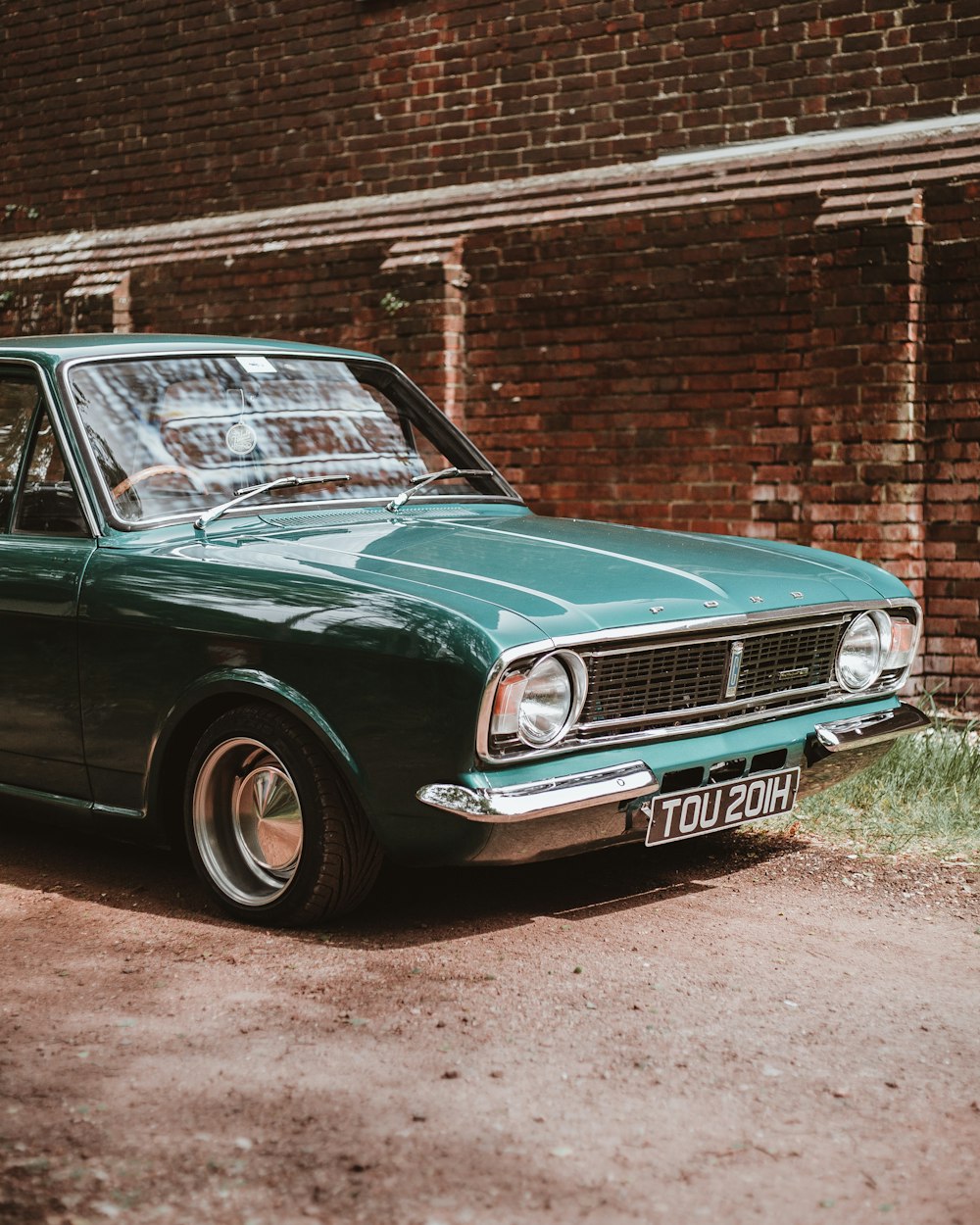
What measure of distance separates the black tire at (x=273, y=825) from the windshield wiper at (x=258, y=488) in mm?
673

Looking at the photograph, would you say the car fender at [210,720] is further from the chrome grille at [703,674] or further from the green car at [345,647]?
the chrome grille at [703,674]

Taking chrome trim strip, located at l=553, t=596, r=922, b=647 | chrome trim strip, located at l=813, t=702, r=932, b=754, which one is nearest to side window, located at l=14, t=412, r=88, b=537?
chrome trim strip, located at l=553, t=596, r=922, b=647

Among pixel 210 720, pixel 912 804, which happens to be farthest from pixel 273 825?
pixel 912 804

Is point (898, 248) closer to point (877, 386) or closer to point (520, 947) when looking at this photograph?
point (877, 386)

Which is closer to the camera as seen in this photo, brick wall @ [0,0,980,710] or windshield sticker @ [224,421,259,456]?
windshield sticker @ [224,421,259,456]

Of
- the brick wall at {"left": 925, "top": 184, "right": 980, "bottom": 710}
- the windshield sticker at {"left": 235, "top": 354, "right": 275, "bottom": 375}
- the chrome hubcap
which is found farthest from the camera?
the brick wall at {"left": 925, "top": 184, "right": 980, "bottom": 710}

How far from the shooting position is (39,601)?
4.78 metres

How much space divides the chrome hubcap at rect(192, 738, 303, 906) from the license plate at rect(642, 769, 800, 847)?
3.22 feet

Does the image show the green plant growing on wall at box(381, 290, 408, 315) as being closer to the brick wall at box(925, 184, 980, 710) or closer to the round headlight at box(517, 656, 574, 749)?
the brick wall at box(925, 184, 980, 710)

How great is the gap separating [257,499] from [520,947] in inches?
64.6

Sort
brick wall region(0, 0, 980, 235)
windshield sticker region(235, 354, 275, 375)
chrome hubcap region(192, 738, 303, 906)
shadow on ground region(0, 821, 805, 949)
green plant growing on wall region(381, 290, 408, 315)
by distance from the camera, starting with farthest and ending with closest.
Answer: green plant growing on wall region(381, 290, 408, 315) → brick wall region(0, 0, 980, 235) → windshield sticker region(235, 354, 275, 375) → shadow on ground region(0, 821, 805, 949) → chrome hubcap region(192, 738, 303, 906)

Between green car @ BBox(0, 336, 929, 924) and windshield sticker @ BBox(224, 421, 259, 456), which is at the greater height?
windshield sticker @ BBox(224, 421, 259, 456)

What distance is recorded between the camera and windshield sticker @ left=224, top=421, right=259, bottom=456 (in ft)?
16.5

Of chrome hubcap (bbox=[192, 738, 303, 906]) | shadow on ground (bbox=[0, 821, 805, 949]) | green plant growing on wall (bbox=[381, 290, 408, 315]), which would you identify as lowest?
shadow on ground (bbox=[0, 821, 805, 949])
